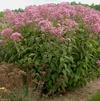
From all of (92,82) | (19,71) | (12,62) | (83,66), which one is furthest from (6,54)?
(92,82)

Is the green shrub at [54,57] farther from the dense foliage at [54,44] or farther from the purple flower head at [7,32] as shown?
the purple flower head at [7,32]

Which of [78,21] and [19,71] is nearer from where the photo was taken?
[19,71]

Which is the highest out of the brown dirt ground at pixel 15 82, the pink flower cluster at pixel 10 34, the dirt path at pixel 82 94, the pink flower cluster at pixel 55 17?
the pink flower cluster at pixel 55 17

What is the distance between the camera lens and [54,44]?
8.27 meters

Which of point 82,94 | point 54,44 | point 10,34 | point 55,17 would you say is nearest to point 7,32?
point 10,34

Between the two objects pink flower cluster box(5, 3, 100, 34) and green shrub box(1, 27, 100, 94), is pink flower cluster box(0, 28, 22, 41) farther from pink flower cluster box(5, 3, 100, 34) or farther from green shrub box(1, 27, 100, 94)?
pink flower cluster box(5, 3, 100, 34)

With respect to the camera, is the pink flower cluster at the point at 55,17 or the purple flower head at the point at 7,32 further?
the pink flower cluster at the point at 55,17

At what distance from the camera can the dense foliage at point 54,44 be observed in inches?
326

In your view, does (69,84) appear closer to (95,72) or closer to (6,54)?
(95,72)

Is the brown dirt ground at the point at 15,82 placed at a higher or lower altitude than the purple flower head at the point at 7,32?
lower

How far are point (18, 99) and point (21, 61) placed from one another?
1.13m

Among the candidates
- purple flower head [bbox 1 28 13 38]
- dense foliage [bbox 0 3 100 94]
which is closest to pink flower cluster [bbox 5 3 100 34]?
dense foliage [bbox 0 3 100 94]

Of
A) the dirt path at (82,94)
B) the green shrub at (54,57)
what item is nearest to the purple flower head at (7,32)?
the green shrub at (54,57)

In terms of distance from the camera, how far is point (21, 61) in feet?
27.5
